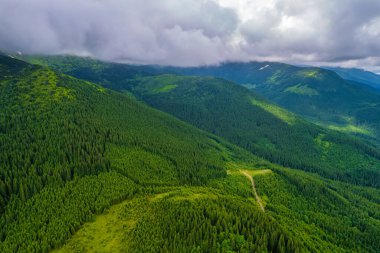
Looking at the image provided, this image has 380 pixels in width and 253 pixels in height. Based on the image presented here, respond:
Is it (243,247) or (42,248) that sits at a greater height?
(243,247)

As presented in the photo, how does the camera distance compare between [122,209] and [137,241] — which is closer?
[137,241]

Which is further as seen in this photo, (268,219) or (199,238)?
(268,219)

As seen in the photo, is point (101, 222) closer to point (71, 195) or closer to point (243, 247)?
point (71, 195)

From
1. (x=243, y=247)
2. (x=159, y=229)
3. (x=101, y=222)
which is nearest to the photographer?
(x=243, y=247)

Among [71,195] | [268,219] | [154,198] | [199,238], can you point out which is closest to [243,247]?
[199,238]

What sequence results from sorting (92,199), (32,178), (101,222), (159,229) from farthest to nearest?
(32,178), (92,199), (101,222), (159,229)

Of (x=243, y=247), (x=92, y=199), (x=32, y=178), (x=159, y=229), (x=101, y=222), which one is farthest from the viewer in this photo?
(x=32, y=178)

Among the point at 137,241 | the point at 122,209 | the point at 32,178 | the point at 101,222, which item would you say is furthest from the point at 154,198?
the point at 32,178

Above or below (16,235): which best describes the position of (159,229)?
above

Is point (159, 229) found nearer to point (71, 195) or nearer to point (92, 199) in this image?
point (92, 199)
